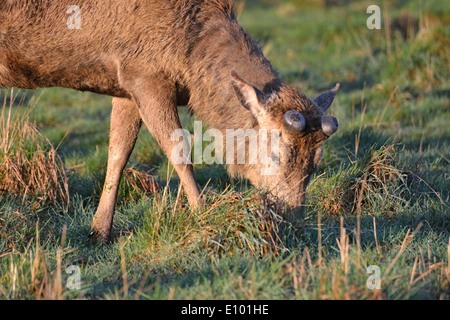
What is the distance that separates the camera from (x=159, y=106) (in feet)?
17.3

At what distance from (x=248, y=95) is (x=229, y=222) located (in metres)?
1.15

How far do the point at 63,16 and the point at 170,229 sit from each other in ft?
6.89

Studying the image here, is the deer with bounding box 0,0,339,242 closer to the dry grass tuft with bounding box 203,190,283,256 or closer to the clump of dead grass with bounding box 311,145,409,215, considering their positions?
the dry grass tuft with bounding box 203,190,283,256

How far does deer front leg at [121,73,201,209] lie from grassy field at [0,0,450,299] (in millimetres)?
456

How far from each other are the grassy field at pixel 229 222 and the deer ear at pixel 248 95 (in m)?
0.73

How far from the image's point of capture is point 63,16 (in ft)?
17.2

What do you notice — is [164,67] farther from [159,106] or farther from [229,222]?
[229,222]

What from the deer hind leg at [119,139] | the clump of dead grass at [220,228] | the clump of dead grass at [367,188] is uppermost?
the deer hind leg at [119,139]

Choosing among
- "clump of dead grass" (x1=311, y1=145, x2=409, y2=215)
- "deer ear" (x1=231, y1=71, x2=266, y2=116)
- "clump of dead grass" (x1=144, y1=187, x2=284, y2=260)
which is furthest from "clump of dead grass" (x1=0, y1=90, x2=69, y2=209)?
"clump of dead grass" (x1=311, y1=145, x2=409, y2=215)

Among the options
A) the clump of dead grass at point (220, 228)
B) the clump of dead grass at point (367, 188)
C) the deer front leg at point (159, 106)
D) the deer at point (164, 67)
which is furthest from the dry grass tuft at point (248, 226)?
the clump of dead grass at point (367, 188)

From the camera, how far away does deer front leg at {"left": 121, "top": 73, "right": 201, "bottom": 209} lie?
17.3 ft

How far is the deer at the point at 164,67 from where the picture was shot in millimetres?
5211

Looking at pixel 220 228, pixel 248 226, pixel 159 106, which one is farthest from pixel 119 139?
pixel 248 226

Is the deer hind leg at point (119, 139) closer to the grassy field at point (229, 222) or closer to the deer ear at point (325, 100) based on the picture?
the grassy field at point (229, 222)
